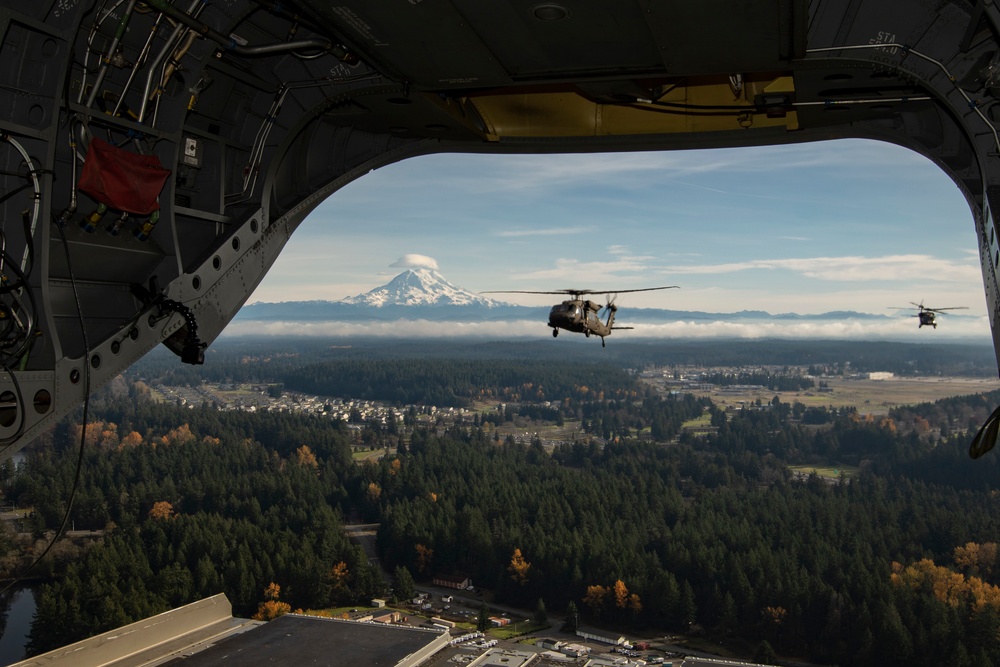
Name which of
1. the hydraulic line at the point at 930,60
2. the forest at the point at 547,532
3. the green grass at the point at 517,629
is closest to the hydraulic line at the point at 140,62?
the hydraulic line at the point at 930,60

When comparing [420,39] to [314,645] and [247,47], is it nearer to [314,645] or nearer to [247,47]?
[247,47]

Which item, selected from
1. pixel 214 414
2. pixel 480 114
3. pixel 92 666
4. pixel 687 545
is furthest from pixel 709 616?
pixel 214 414

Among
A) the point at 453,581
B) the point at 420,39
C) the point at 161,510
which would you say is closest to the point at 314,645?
the point at 420,39

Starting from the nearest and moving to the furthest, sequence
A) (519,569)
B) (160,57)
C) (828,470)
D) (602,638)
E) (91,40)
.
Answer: (91,40), (160,57), (602,638), (519,569), (828,470)

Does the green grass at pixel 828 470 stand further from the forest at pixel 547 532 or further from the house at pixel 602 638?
the house at pixel 602 638

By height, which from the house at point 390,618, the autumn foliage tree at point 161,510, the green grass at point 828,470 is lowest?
the house at point 390,618

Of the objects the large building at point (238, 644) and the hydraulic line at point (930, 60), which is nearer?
the hydraulic line at point (930, 60)

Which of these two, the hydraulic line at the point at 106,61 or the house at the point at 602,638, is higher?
the hydraulic line at the point at 106,61
